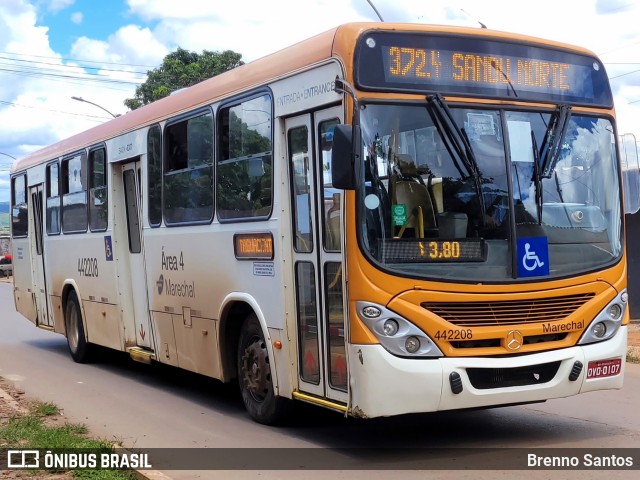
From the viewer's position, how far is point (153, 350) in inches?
443

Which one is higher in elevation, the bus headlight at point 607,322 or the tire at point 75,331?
the bus headlight at point 607,322

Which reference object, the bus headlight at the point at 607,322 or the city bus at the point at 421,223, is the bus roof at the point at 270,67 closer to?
the city bus at the point at 421,223

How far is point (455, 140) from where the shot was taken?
7.20 metres

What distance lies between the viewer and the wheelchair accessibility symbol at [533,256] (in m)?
7.25

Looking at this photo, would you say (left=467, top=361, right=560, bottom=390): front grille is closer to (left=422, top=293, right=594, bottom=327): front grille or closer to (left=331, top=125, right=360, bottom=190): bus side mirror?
(left=422, top=293, right=594, bottom=327): front grille

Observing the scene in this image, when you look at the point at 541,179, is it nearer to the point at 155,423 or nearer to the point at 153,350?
the point at 155,423

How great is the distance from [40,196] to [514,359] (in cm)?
1057

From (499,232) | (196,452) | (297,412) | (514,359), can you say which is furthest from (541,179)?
(196,452)

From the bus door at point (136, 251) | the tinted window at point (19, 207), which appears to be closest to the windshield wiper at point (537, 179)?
the bus door at point (136, 251)

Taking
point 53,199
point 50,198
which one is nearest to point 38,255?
point 50,198

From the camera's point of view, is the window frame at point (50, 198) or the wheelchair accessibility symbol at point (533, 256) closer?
the wheelchair accessibility symbol at point (533, 256)

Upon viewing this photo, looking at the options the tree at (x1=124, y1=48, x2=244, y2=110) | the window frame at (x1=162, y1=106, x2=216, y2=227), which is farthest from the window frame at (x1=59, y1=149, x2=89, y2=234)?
the tree at (x1=124, y1=48, x2=244, y2=110)

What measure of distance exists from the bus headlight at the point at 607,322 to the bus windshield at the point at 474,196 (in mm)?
338

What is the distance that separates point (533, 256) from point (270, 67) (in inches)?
113
